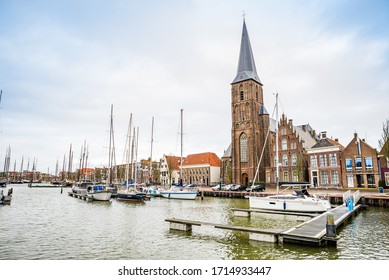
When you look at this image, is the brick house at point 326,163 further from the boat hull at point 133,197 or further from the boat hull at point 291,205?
the boat hull at point 133,197

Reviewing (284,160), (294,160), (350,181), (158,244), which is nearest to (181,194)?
(158,244)

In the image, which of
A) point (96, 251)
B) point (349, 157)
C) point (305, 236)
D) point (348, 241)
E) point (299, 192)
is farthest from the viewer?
point (349, 157)

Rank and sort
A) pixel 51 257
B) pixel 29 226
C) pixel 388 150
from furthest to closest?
pixel 388 150, pixel 29 226, pixel 51 257

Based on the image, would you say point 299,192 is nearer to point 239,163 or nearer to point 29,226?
point 29,226

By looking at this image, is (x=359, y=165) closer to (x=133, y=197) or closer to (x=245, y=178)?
(x=245, y=178)

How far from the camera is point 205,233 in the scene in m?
11.9

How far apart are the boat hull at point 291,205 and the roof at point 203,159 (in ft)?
130

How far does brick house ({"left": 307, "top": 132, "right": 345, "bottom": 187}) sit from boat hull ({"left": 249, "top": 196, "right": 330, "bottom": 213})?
74.6 ft

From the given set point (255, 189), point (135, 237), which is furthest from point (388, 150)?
point (135, 237)

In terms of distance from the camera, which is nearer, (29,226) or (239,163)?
(29,226)

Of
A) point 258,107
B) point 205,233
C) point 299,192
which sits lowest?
point 205,233

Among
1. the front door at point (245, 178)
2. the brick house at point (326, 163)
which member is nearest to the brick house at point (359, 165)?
the brick house at point (326, 163)

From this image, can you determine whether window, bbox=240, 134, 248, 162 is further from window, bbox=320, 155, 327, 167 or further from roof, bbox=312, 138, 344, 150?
window, bbox=320, 155, 327, 167

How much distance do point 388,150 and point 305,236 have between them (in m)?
18.5
